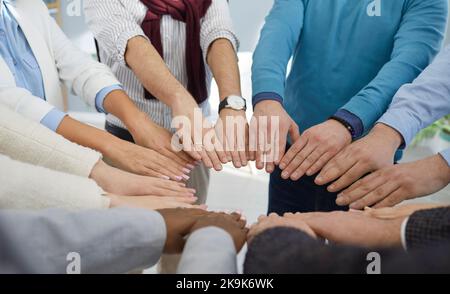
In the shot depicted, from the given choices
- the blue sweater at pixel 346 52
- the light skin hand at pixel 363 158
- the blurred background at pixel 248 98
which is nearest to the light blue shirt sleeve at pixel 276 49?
the blue sweater at pixel 346 52

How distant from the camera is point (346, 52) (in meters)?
1.10

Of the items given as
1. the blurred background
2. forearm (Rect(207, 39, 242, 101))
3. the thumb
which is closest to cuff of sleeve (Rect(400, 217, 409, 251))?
the thumb

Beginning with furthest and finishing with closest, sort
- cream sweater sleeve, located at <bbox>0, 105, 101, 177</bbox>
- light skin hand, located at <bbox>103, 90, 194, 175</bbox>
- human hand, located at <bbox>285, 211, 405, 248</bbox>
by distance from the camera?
light skin hand, located at <bbox>103, 90, 194, 175</bbox>
cream sweater sleeve, located at <bbox>0, 105, 101, 177</bbox>
human hand, located at <bbox>285, 211, 405, 248</bbox>

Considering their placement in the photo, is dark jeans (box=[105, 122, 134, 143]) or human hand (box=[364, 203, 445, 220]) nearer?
human hand (box=[364, 203, 445, 220])

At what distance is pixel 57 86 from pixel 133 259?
23.6 inches

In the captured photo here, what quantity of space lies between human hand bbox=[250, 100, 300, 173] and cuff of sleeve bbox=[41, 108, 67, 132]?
448 millimetres

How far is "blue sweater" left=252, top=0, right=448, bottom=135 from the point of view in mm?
1008

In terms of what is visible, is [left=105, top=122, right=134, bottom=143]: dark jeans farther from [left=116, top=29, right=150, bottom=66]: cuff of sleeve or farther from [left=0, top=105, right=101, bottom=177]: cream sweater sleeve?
[left=0, top=105, right=101, bottom=177]: cream sweater sleeve

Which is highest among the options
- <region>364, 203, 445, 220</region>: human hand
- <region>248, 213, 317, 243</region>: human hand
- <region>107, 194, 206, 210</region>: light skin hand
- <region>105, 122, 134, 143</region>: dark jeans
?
<region>105, 122, 134, 143</region>: dark jeans

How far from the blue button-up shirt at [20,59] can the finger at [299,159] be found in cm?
54

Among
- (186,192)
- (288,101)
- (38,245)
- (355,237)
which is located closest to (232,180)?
(288,101)

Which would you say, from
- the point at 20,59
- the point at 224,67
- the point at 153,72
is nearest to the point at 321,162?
the point at 224,67

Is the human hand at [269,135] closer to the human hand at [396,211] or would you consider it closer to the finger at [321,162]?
the finger at [321,162]

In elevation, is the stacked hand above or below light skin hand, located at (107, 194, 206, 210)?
below
